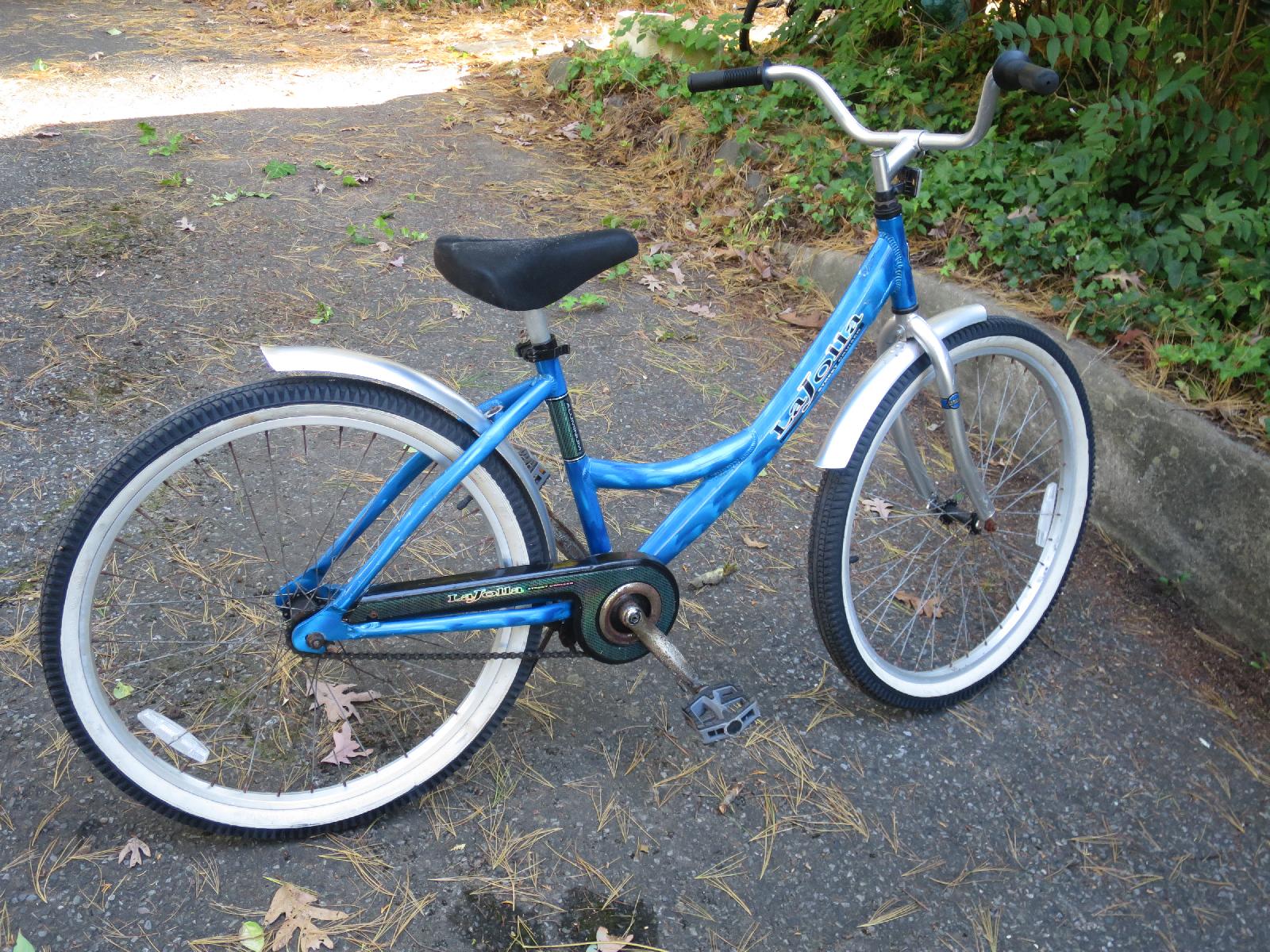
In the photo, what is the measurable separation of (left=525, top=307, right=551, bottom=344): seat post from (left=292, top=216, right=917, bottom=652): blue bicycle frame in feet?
0.15

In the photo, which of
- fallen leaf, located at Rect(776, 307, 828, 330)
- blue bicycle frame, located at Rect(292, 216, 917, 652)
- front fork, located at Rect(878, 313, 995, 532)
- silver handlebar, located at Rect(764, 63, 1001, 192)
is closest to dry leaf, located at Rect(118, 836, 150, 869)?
blue bicycle frame, located at Rect(292, 216, 917, 652)

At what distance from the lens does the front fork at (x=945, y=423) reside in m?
2.06

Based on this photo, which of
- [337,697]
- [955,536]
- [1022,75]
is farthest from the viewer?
[955,536]

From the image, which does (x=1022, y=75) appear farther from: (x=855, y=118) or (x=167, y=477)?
(x=167, y=477)

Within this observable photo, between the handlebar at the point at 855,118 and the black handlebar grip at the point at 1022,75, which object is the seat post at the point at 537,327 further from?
the black handlebar grip at the point at 1022,75

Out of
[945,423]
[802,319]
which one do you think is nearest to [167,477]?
[945,423]

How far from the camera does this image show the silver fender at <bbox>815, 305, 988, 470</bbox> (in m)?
2.00

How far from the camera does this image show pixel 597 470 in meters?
2.00

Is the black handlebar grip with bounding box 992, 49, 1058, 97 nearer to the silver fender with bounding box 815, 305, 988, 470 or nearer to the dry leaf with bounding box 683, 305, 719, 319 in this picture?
the silver fender with bounding box 815, 305, 988, 470

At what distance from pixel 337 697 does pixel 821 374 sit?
1357 millimetres

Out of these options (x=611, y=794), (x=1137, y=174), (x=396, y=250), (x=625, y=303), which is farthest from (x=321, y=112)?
(x=611, y=794)

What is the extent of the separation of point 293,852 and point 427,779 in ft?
0.98

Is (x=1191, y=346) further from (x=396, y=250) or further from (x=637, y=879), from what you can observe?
(x=396, y=250)

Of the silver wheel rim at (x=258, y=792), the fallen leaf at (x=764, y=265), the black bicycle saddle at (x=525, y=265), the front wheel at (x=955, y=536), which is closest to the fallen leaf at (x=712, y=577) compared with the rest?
the front wheel at (x=955, y=536)
